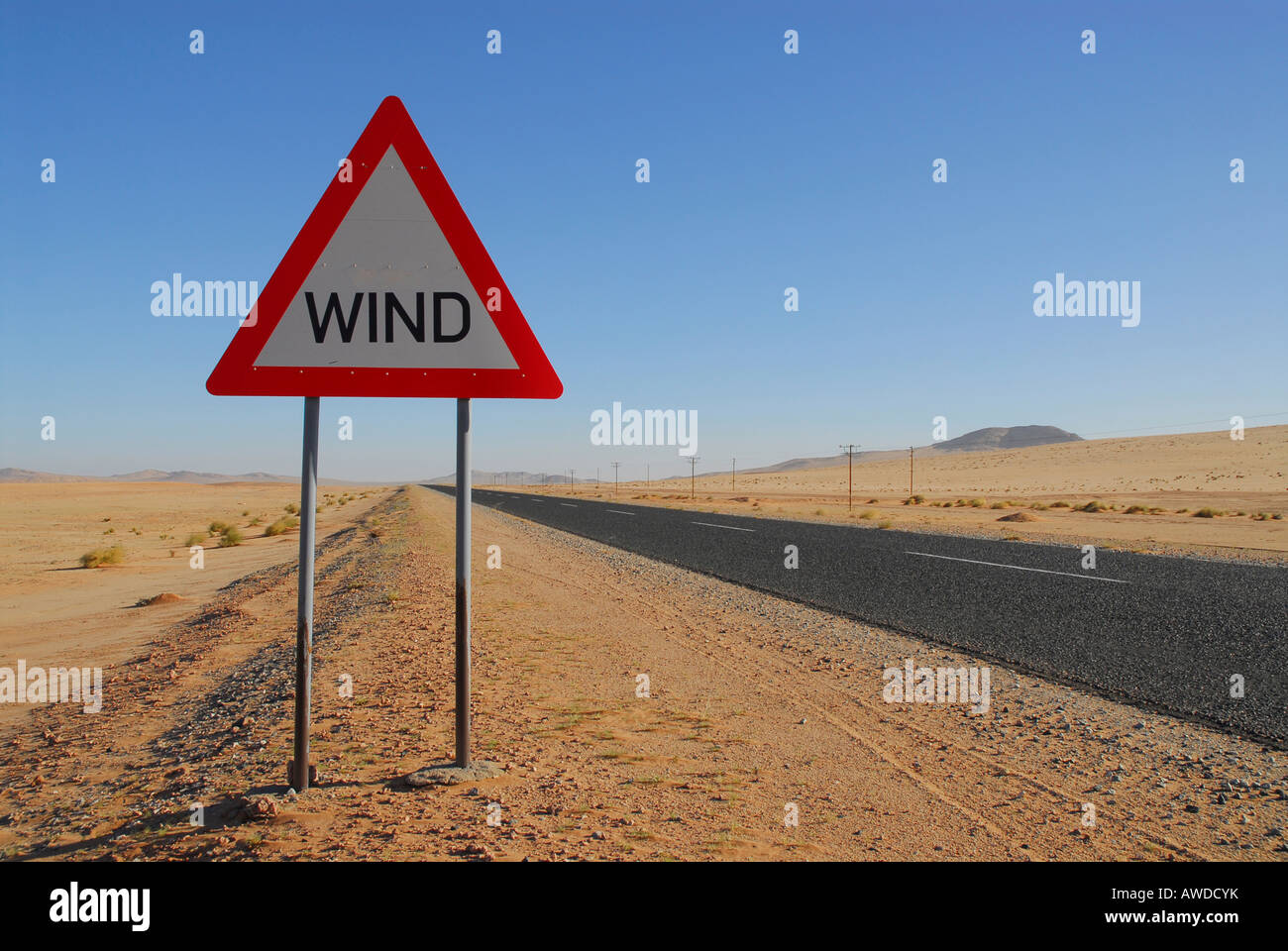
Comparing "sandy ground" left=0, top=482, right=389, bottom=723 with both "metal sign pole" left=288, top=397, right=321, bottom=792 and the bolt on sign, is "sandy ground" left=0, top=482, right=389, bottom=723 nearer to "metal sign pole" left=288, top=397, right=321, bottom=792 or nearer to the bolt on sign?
"metal sign pole" left=288, top=397, right=321, bottom=792

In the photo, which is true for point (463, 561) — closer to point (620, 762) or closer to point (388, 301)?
point (388, 301)

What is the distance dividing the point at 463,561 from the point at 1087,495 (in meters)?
76.9

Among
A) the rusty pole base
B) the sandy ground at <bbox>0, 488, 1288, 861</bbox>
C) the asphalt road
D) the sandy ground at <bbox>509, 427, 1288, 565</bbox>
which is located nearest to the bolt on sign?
the rusty pole base

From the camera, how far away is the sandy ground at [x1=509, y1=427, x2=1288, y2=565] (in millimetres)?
24266

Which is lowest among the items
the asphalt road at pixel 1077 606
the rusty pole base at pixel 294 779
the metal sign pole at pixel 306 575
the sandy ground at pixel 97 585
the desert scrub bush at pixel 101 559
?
the sandy ground at pixel 97 585

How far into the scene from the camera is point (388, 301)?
128 inches

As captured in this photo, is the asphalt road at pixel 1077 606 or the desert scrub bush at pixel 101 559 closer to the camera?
the asphalt road at pixel 1077 606

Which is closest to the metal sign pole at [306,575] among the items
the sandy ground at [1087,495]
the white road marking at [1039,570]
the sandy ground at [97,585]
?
the sandy ground at [97,585]

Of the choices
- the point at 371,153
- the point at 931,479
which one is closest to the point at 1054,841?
the point at 371,153

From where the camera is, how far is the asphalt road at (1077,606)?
596 cm

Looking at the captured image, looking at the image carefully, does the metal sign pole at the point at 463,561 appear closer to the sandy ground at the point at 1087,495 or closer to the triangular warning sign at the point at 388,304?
the triangular warning sign at the point at 388,304

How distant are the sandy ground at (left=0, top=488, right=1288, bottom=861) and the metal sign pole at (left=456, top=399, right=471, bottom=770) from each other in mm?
477

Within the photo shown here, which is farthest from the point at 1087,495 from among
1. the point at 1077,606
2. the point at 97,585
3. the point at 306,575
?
the point at 306,575
